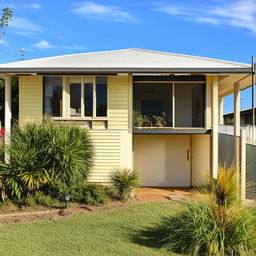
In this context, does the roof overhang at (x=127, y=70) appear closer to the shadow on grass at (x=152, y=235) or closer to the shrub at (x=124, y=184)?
the shrub at (x=124, y=184)

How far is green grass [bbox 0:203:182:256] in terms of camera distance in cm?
582

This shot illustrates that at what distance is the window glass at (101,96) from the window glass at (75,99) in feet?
2.23

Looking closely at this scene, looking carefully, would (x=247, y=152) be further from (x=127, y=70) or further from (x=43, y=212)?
(x=43, y=212)

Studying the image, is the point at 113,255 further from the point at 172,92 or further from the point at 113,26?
the point at 113,26

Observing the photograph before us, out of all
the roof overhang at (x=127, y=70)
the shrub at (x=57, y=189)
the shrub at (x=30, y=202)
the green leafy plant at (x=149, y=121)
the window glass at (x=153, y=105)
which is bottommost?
the shrub at (x=30, y=202)

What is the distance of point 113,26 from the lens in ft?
48.6

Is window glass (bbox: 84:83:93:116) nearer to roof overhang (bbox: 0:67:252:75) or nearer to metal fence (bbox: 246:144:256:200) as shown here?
roof overhang (bbox: 0:67:252:75)

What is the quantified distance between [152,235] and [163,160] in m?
6.59

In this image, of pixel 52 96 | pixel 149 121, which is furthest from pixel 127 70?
pixel 52 96

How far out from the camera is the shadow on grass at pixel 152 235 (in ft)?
20.2

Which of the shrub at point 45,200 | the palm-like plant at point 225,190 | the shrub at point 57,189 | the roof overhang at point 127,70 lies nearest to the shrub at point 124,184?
the shrub at point 57,189

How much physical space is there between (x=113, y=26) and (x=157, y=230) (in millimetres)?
10801

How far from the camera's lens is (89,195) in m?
9.30

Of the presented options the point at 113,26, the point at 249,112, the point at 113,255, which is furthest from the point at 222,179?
the point at 249,112
